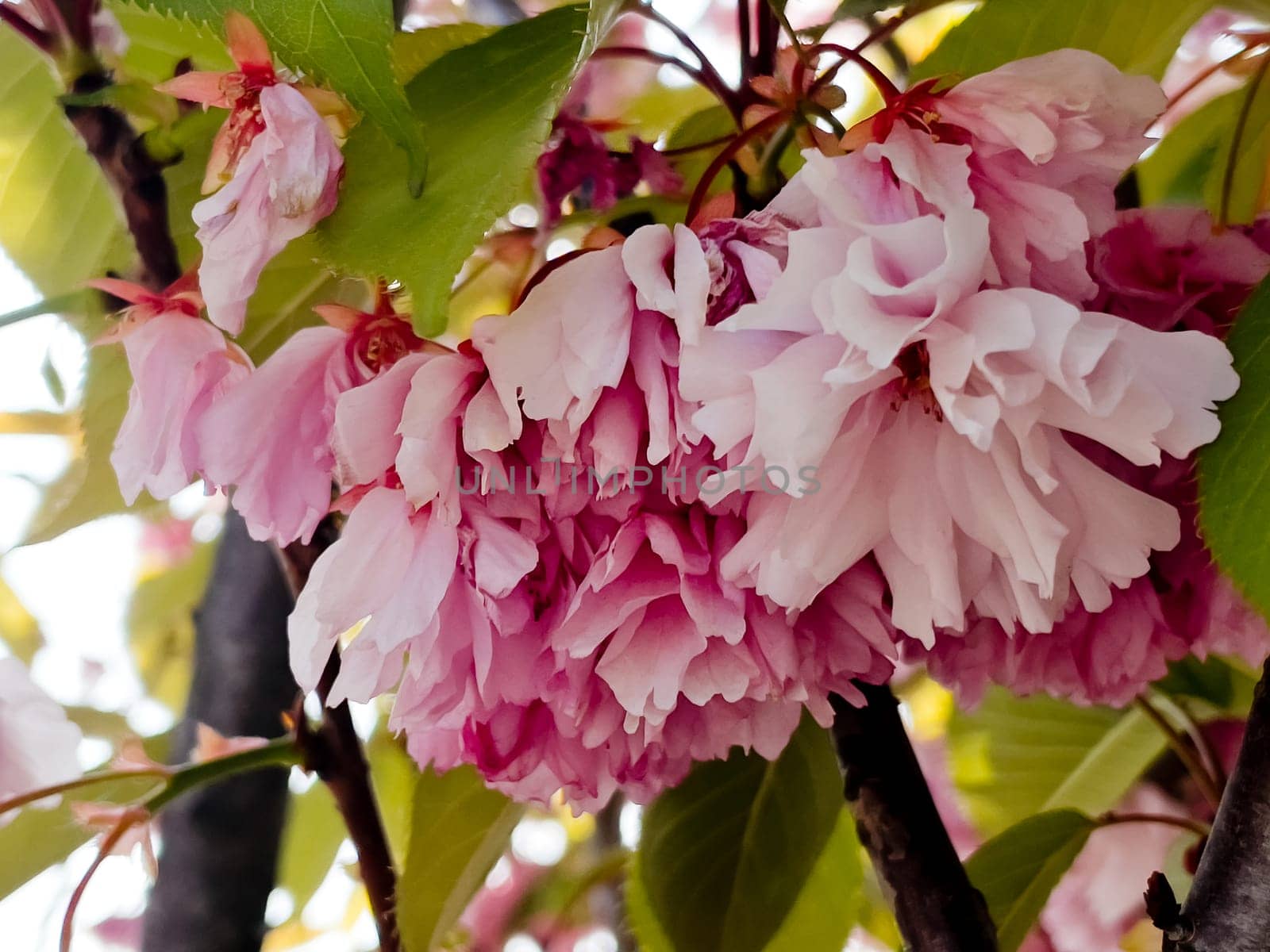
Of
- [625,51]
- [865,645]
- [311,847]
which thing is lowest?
[311,847]

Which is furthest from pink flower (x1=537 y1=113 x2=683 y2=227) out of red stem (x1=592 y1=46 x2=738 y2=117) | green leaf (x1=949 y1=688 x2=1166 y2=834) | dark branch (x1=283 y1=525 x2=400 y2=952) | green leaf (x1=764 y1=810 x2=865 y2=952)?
green leaf (x1=949 y1=688 x2=1166 y2=834)

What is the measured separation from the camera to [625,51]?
0.30 m

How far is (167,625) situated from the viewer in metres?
0.85

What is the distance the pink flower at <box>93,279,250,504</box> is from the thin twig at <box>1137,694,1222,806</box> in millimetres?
362

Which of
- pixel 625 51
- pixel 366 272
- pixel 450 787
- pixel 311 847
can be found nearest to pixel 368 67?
pixel 366 272

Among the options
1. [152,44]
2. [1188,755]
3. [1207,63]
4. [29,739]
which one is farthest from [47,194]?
[1207,63]

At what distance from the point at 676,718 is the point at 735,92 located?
0.17 metres

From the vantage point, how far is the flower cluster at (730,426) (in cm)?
18

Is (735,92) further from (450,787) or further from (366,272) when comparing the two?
(450,787)

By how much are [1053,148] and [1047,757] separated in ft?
1.55

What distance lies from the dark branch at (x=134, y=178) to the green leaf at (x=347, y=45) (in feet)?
0.47

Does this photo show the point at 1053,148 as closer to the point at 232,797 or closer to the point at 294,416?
the point at 294,416

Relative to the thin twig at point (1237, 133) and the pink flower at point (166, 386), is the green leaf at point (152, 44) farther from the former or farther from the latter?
the thin twig at point (1237, 133)

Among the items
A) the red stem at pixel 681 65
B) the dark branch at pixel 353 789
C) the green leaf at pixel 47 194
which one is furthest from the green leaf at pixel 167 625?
the red stem at pixel 681 65
